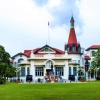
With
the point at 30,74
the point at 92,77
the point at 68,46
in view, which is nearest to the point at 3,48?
the point at 30,74

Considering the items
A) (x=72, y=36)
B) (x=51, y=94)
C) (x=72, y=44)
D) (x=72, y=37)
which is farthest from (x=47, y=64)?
(x=51, y=94)

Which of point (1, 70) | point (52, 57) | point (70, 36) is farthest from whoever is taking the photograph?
point (70, 36)

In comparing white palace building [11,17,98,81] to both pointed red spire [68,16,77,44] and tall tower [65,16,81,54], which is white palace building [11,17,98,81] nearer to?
tall tower [65,16,81,54]

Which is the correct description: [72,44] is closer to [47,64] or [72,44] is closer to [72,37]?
[72,37]

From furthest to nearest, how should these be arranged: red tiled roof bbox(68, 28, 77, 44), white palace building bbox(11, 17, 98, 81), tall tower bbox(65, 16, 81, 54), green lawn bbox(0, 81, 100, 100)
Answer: tall tower bbox(65, 16, 81, 54) → red tiled roof bbox(68, 28, 77, 44) → white palace building bbox(11, 17, 98, 81) → green lawn bbox(0, 81, 100, 100)

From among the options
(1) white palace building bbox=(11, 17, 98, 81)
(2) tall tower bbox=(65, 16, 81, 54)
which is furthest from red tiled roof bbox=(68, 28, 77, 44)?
(1) white palace building bbox=(11, 17, 98, 81)

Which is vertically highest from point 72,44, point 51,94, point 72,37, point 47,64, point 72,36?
point 72,36

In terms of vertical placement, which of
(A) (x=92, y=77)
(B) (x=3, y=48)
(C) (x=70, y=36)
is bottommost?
(A) (x=92, y=77)

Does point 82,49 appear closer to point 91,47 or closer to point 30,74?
point 91,47

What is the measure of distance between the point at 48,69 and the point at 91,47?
22034 millimetres

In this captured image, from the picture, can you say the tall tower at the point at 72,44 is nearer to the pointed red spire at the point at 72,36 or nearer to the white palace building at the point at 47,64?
the pointed red spire at the point at 72,36

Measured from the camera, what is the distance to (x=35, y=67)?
2381 inches

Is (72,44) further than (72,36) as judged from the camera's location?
No

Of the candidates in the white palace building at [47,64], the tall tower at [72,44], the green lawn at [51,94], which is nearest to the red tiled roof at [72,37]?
the tall tower at [72,44]
